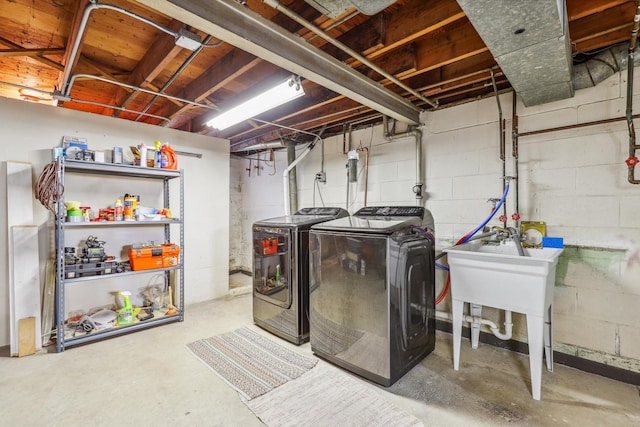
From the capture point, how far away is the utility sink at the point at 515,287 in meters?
1.89

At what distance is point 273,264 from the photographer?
3014mm

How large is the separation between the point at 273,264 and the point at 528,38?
8.61 feet

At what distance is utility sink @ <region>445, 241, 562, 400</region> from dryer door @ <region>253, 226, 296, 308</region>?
145 cm

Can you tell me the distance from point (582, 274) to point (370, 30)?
2.50 metres

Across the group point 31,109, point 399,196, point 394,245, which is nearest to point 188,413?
point 394,245

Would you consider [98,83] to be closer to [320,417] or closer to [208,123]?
[208,123]

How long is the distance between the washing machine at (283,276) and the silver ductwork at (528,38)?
1.95 metres

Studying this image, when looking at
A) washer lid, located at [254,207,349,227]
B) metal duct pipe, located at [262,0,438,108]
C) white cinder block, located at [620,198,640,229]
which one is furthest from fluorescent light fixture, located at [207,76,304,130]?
white cinder block, located at [620,198,640,229]

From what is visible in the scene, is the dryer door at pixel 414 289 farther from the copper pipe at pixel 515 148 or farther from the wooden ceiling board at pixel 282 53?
the wooden ceiling board at pixel 282 53

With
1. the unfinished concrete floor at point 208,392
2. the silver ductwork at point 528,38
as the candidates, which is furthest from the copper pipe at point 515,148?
the unfinished concrete floor at point 208,392

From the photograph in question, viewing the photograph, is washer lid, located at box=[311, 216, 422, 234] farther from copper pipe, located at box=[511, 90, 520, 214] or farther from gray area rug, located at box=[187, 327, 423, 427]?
gray area rug, located at box=[187, 327, 423, 427]

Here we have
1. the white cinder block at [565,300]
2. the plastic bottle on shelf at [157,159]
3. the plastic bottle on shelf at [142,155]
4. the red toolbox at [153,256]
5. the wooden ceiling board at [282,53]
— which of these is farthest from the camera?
the plastic bottle on shelf at [157,159]

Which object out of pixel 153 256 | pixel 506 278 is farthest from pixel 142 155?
pixel 506 278

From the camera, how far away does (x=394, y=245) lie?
206 centimetres
